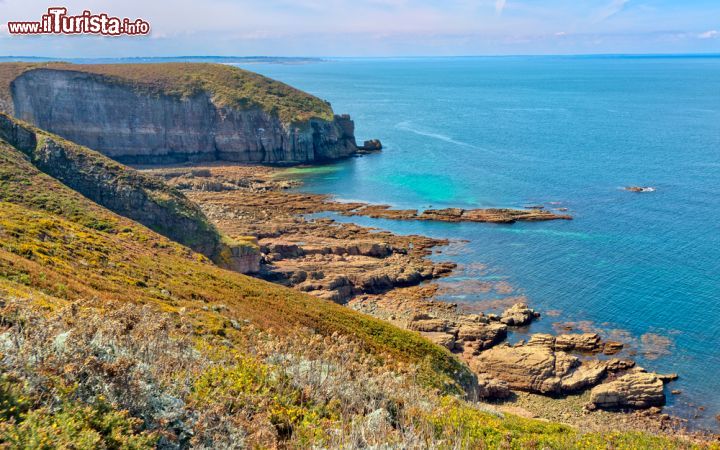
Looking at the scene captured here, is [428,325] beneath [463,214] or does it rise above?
beneath

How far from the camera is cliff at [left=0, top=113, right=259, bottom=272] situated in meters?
43.2

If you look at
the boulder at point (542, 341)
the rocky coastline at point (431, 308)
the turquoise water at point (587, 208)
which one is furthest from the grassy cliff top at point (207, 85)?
the boulder at point (542, 341)

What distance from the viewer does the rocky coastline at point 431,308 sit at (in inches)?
1357

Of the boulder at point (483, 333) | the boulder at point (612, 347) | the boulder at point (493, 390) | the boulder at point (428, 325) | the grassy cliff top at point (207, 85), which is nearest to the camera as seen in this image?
the boulder at point (493, 390)

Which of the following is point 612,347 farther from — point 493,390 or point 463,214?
point 463,214

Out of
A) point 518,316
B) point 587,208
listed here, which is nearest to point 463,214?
point 587,208

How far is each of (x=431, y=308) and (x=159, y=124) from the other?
75.3 m

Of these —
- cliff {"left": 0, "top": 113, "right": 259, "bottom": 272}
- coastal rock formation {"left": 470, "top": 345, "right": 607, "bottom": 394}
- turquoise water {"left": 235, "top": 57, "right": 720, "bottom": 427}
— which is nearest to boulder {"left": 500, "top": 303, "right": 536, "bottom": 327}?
turquoise water {"left": 235, "top": 57, "right": 720, "bottom": 427}

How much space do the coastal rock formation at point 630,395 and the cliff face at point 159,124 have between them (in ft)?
259

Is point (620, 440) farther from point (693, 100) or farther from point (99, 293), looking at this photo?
point (693, 100)

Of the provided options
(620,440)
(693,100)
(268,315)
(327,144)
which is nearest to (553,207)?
(327,144)

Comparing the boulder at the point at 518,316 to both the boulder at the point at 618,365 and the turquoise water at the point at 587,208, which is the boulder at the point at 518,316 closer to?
the turquoise water at the point at 587,208

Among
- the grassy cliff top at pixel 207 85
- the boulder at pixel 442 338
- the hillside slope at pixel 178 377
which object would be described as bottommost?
the boulder at pixel 442 338

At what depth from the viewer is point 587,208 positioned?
73.3 meters
